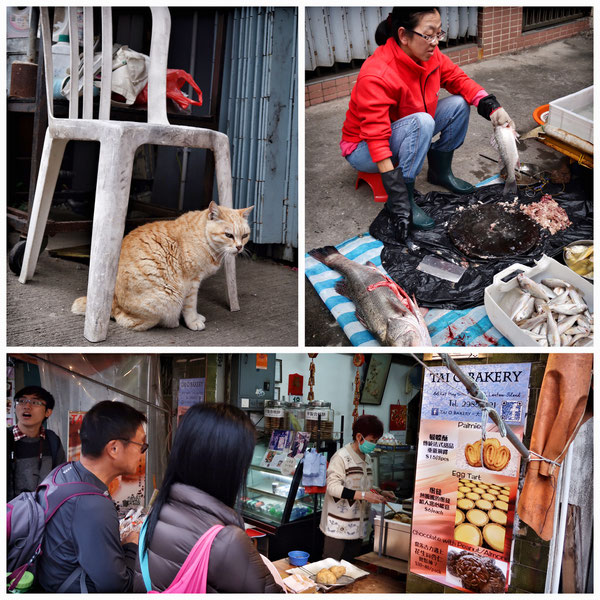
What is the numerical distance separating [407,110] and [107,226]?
2126 mm

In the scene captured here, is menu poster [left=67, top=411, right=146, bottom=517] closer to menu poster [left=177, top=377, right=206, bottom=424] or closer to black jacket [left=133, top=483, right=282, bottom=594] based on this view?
menu poster [left=177, top=377, right=206, bottom=424]

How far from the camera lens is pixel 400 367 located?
20.8ft

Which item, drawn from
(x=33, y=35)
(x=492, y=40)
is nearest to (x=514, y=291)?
(x=492, y=40)

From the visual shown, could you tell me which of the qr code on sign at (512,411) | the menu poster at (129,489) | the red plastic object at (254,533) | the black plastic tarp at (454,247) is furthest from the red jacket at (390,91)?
the red plastic object at (254,533)

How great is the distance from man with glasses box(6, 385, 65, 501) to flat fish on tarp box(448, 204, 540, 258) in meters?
2.99

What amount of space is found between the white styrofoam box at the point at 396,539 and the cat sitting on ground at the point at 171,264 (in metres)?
2.31

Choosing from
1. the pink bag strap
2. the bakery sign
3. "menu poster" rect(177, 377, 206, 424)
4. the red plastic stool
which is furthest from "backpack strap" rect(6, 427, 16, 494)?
the red plastic stool

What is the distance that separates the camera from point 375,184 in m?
3.91

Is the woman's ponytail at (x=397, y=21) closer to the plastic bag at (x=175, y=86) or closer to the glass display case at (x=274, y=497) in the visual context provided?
the plastic bag at (x=175, y=86)

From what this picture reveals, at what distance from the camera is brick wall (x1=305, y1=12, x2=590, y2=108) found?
3900 millimetres

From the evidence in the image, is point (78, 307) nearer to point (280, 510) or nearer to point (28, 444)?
point (28, 444)

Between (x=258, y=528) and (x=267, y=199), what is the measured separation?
2.80 meters

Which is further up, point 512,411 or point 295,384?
point 512,411

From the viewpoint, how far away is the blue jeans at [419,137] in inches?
140
